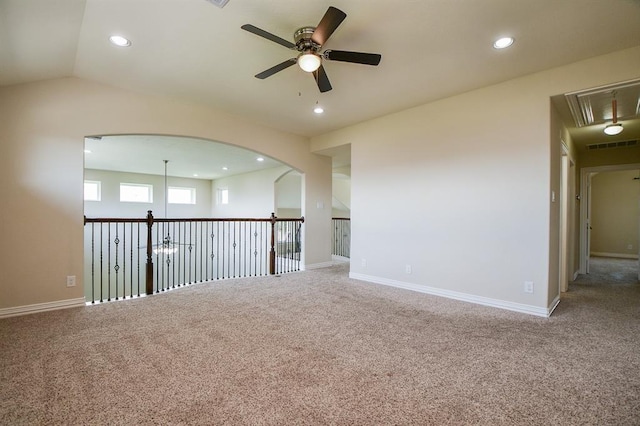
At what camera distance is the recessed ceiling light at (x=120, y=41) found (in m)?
2.71

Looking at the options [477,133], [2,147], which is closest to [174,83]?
[2,147]

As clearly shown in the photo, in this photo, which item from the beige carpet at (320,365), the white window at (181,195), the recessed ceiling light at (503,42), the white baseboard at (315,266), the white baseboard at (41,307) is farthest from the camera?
the white window at (181,195)

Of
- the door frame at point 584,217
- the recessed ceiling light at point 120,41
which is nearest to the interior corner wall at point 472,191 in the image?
the door frame at point 584,217

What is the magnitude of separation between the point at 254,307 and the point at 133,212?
8371 millimetres

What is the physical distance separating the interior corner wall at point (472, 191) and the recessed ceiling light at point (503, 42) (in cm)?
88

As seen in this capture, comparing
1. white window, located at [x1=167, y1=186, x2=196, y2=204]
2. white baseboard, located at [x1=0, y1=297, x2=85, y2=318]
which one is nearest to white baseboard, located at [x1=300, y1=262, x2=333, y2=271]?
white baseboard, located at [x1=0, y1=297, x2=85, y2=318]

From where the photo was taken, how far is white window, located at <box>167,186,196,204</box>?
10688 mm

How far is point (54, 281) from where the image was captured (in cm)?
343

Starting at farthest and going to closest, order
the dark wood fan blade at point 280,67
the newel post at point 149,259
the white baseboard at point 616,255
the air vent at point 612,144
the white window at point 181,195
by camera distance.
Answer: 1. the white window at point 181,195
2. the white baseboard at point 616,255
3. the air vent at point 612,144
4. the newel post at point 149,259
5. the dark wood fan blade at point 280,67

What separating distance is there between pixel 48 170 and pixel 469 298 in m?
5.43

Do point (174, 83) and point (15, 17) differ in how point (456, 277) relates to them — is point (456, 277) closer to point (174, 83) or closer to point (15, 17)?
point (174, 83)

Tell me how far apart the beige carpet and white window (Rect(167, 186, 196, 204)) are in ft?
25.8

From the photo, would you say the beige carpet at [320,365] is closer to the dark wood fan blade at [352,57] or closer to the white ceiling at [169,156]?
the dark wood fan blade at [352,57]

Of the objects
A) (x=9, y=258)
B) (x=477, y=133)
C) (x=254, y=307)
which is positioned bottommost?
(x=254, y=307)
